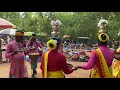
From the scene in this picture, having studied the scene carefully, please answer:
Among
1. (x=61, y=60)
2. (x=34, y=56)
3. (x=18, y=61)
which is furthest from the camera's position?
(x=34, y=56)

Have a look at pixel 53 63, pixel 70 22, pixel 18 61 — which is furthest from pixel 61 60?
pixel 70 22

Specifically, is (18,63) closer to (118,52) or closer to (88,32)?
(118,52)

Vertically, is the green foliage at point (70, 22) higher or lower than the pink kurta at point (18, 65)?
higher

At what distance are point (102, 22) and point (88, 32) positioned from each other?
2.04 metres

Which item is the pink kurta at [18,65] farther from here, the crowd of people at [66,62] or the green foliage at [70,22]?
the green foliage at [70,22]

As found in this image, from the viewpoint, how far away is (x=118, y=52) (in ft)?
18.4

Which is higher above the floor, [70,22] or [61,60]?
[70,22]

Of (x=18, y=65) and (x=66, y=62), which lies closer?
(x=66, y=62)

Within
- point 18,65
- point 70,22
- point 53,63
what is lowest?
point 18,65

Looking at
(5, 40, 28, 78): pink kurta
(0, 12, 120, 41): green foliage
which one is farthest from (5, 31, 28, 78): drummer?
(0, 12, 120, 41): green foliage

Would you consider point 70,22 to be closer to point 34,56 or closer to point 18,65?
point 34,56

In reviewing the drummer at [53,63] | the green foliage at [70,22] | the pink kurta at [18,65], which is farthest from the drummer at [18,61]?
the green foliage at [70,22]

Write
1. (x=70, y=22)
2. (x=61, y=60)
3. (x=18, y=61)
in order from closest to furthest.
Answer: (x=61, y=60), (x=18, y=61), (x=70, y=22)
